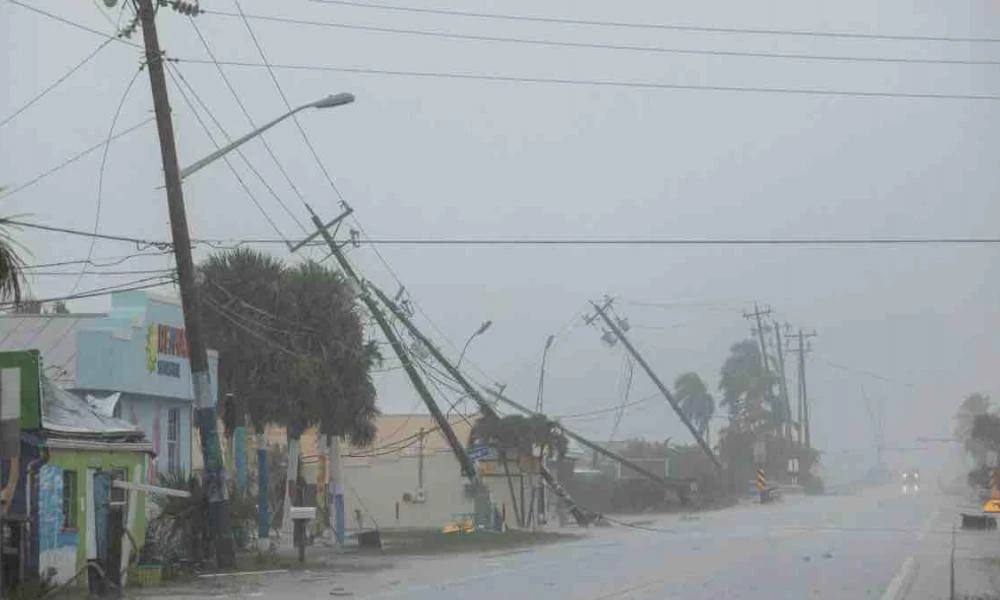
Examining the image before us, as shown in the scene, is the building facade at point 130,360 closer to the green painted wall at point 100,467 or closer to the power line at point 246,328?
the power line at point 246,328

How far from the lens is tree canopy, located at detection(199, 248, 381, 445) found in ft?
135

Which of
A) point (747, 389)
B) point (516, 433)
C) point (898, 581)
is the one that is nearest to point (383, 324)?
point (516, 433)

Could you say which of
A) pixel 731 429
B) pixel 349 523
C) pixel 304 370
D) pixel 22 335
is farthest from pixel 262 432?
pixel 731 429

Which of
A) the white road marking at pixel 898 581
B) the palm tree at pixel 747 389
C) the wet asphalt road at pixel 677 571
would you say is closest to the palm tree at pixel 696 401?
the palm tree at pixel 747 389

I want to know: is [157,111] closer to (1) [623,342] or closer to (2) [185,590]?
(2) [185,590]

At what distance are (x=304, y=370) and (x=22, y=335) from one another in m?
9.08

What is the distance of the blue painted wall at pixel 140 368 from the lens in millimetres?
31609

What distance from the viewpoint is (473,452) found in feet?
186

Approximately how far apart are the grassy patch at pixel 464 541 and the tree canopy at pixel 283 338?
15.2 ft

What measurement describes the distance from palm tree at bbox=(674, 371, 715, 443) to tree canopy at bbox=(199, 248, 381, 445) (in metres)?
86.2

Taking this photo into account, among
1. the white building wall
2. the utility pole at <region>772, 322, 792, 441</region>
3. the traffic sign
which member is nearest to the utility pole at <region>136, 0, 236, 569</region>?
the traffic sign

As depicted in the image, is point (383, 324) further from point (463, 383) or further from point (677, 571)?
point (677, 571)

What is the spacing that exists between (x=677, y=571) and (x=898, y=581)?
4202 mm

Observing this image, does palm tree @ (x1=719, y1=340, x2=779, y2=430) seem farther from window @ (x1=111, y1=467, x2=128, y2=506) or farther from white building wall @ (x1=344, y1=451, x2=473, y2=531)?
window @ (x1=111, y1=467, x2=128, y2=506)
